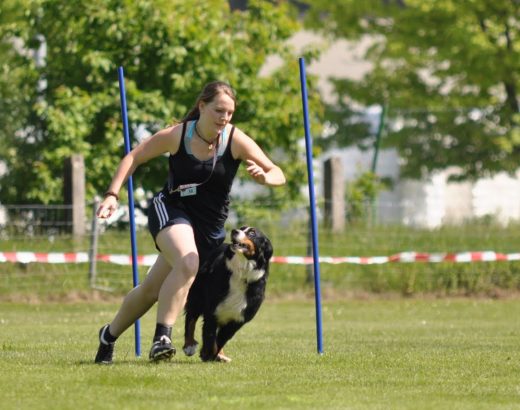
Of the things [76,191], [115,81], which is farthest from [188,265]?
[115,81]

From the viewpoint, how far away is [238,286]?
7.86 metres

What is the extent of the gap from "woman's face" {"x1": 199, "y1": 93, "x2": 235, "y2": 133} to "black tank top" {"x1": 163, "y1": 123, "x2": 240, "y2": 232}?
0.38 feet

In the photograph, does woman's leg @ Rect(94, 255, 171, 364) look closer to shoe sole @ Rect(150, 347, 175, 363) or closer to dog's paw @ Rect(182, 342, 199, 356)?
shoe sole @ Rect(150, 347, 175, 363)

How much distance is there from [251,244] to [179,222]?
0.47m

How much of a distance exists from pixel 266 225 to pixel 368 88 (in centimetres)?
1086

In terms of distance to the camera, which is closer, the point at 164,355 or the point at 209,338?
the point at 164,355

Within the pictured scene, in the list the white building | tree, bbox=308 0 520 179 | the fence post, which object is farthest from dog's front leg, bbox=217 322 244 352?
tree, bbox=308 0 520 179

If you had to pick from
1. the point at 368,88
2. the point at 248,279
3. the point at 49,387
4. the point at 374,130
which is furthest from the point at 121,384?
the point at 368,88

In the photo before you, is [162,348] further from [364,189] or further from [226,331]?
[364,189]

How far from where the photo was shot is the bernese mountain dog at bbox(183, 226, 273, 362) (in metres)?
7.80

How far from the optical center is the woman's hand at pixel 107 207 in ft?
24.0

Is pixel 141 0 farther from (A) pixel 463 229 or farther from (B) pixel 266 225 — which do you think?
(A) pixel 463 229

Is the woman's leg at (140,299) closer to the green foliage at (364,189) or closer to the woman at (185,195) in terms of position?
the woman at (185,195)

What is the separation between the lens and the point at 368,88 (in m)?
27.9
